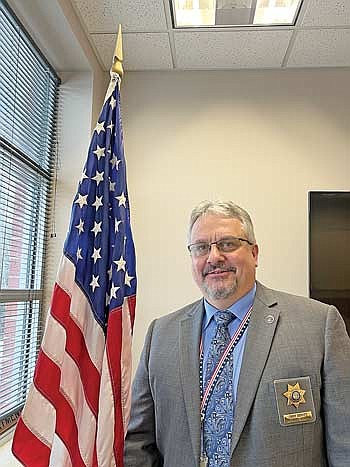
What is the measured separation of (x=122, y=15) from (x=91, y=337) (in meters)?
1.65

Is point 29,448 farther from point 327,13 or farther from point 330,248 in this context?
point 327,13

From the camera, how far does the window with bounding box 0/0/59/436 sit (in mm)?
2287

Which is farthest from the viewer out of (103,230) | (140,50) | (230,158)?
(230,158)

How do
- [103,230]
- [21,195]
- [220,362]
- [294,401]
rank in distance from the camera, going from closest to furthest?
[294,401]
[220,362]
[103,230]
[21,195]

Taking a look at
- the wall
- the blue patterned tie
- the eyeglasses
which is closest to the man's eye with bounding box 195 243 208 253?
the eyeglasses

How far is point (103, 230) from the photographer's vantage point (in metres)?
1.81

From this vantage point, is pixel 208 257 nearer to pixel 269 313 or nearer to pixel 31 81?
pixel 269 313

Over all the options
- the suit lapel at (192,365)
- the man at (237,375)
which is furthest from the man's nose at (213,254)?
the suit lapel at (192,365)

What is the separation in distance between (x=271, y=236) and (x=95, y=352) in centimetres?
161

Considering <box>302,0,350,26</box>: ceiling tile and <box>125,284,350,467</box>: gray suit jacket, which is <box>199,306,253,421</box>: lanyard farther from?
<box>302,0,350,26</box>: ceiling tile

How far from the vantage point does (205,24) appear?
266 cm

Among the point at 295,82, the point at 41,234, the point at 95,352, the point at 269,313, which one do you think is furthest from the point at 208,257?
the point at 295,82

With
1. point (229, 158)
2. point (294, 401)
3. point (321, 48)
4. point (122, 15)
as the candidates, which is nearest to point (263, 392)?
point (294, 401)

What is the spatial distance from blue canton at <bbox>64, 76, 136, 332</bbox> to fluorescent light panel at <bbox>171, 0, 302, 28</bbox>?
35.1 inches
